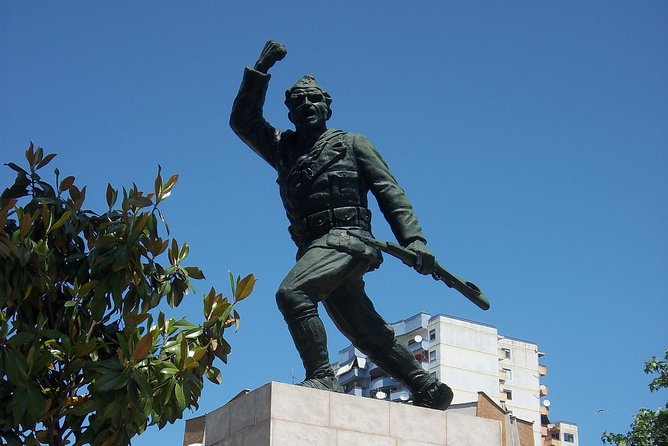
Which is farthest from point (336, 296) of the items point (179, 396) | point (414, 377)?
point (179, 396)

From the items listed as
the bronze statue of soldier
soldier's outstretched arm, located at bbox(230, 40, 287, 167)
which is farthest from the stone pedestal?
soldier's outstretched arm, located at bbox(230, 40, 287, 167)

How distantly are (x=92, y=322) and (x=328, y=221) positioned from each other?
2.12 meters

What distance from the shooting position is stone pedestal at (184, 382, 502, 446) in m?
7.88

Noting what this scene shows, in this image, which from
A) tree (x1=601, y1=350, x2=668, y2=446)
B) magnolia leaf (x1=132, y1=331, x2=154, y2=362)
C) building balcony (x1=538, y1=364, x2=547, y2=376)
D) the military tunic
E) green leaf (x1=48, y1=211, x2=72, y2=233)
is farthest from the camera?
building balcony (x1=538, y1=364, x2=547, y2=376)

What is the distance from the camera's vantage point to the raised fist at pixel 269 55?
8.98 meters

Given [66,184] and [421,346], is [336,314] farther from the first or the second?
[421,346]

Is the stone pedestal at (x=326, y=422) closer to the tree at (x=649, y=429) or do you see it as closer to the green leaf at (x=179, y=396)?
the green leaf at (x=179, y=396)

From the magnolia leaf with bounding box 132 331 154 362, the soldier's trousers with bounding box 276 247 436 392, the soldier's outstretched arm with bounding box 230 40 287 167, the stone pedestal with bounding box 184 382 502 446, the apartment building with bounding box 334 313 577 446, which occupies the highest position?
the apartment building with bounding box 334 313 577 446

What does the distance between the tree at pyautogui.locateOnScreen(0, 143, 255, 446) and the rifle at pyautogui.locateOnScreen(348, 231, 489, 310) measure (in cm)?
105

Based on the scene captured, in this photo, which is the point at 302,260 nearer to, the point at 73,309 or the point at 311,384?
the point at 311,384

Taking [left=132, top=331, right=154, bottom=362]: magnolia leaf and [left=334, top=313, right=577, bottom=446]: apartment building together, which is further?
[left=334, top=313, right=577, bottom=446]: apartment building

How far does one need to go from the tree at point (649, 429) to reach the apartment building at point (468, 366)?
33852 millimetres

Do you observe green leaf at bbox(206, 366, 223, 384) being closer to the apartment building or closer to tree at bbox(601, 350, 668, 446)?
tree at bbox(601, 350, 668, 446)

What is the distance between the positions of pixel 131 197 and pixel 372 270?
6.86 ft
